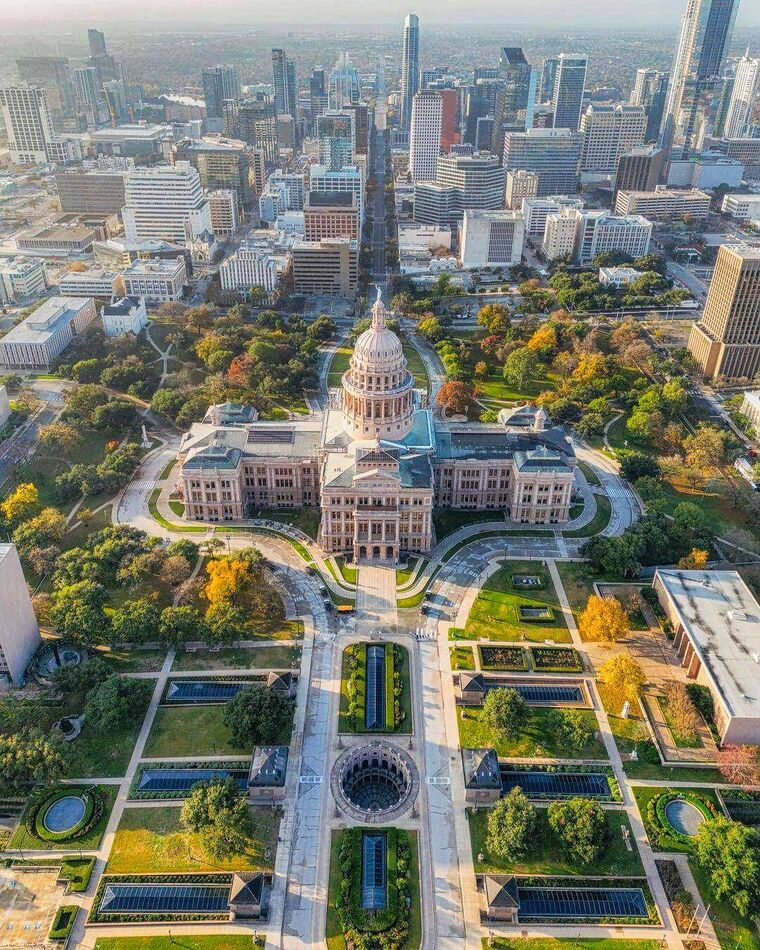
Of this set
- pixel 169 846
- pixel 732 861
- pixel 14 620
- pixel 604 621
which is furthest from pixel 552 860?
pixel 14 620

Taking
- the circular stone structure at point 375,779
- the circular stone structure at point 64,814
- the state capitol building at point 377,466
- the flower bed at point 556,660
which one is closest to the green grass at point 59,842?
the circular stone structure at point 64,814

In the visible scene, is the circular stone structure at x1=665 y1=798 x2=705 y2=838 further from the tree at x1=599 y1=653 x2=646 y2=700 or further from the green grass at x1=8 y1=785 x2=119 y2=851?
the green grass at x1=8 y1=785 x2=119 y2=851

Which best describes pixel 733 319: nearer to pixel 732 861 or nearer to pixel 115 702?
pixel 732 861

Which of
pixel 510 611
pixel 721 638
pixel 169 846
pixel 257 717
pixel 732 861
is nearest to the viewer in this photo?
pixel 732 861

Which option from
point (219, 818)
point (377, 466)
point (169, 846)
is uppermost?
point (377, 466)

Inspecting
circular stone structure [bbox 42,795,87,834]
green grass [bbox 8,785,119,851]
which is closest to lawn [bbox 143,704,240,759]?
circular stone structure [bbox 42,795,87,834]

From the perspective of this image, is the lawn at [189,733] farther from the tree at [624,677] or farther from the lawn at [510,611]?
the tree at [624,677]
